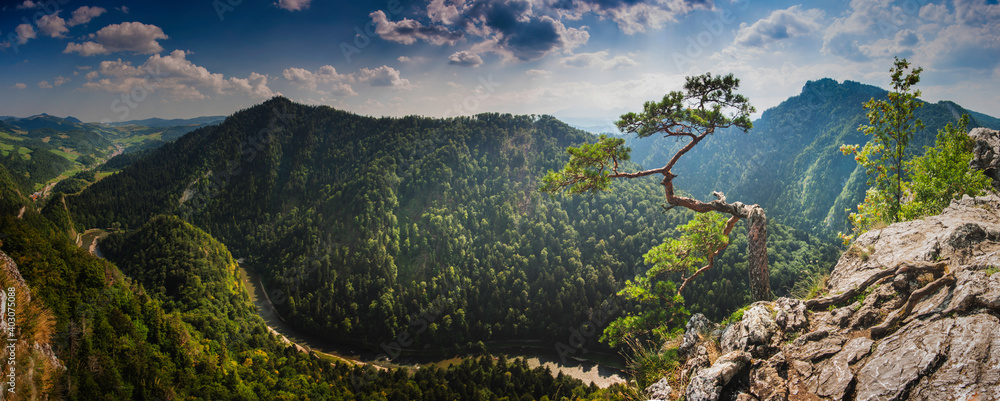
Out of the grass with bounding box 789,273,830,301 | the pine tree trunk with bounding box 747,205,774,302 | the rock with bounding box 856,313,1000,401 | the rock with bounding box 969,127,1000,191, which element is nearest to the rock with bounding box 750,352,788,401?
the rock with bounding box 856,313,1000,401

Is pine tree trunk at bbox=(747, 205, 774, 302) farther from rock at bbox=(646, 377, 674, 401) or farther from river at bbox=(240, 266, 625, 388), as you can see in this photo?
river at bbox=(240, 266, 625, 388)

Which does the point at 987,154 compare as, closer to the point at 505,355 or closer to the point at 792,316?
the point at 792,316

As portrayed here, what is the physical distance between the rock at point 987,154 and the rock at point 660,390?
14.9 metres

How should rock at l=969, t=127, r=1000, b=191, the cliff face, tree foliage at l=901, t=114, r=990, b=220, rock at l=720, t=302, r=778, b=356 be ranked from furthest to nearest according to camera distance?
rock at l=969, t=127, r=1000, b=191 → tree foliage at l=901, t=114, r=990, b=220 → rock at l=720, t=302, r=778, b=356 → the cliff face

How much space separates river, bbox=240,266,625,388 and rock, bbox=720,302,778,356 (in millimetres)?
70547

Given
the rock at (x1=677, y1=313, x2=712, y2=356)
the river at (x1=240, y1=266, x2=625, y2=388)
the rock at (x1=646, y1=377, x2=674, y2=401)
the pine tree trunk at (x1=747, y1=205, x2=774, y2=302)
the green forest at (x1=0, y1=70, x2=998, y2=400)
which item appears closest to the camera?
the rock at (x1=646, y1=377, x2=674, y2=401)

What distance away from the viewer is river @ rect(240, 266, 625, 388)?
77.0 m

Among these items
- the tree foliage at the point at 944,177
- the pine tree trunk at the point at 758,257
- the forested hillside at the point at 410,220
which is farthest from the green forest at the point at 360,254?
the pine tree trunk at the point at 758,257

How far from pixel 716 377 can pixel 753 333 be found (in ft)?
6.20

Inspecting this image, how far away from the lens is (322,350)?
8412 centimetres

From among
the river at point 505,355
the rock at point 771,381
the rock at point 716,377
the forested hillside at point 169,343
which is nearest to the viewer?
the rock at point 771,381

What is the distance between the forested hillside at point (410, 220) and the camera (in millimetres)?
92188

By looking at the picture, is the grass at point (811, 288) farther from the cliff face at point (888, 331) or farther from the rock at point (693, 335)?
the rock at point (693, 335)

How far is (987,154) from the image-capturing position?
46.8ft
